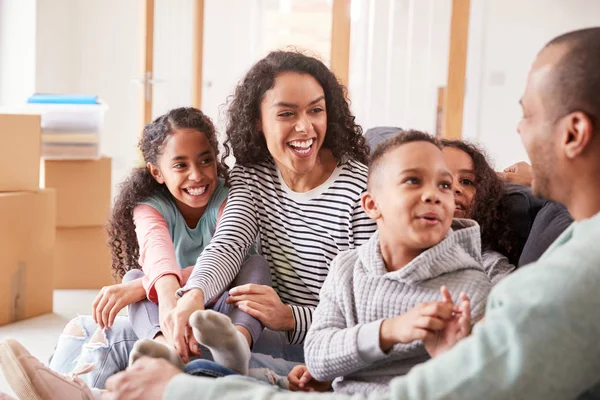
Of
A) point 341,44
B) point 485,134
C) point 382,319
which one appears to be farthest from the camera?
point 485,134

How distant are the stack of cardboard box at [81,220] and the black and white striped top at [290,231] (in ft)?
6.29

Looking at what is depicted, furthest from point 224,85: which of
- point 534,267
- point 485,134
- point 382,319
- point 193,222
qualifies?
point 534,267

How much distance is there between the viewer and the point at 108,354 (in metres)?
1.86

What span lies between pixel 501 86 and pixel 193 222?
12.2 feet

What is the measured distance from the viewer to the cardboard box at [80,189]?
3758 millimetres

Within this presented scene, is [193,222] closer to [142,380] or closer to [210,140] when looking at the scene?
[210,140]

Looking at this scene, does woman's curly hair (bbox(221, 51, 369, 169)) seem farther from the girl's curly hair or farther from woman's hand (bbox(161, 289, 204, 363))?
woman's hand (bbox(161, 289, 204, 363))

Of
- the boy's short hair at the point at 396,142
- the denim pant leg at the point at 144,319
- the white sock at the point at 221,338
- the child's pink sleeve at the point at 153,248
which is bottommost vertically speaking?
the denim pant leg at the point at 144,319

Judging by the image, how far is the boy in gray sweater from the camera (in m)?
1.42

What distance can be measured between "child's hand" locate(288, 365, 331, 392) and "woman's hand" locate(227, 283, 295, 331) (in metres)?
0.18

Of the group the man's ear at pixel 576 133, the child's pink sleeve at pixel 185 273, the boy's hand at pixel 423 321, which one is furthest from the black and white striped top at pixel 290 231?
the man's ear at pixel 576 133

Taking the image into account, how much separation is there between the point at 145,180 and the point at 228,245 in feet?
1.23

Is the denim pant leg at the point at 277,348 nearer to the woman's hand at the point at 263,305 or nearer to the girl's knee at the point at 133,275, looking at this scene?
A: the woman's hand at the point at 263,305

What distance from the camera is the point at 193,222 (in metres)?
2.15
